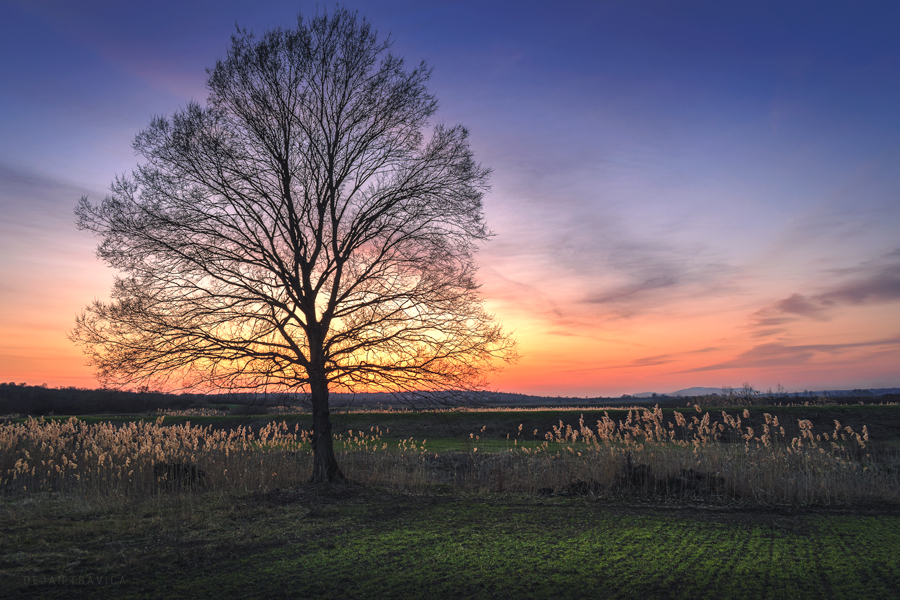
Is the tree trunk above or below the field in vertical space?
above

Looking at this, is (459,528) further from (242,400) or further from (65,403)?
(65,403)

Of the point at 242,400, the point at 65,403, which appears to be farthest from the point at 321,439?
the point at 65,403

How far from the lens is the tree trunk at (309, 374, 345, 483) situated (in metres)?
11.5

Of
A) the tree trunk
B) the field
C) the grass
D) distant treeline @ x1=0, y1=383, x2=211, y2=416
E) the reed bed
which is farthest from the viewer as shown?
distant treeline @ x1=0, y1=383, x2=211, y2=416

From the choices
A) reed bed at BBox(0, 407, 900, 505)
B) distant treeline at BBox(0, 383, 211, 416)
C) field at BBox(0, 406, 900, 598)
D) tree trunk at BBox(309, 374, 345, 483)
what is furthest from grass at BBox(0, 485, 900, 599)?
distant treeline at BBox(0, 383, 211, 416)

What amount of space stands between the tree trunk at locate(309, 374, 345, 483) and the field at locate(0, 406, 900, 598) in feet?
2.12

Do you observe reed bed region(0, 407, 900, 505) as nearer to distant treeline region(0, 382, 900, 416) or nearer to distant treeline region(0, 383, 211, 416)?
distant treeline region(0, 382, 900, 416)

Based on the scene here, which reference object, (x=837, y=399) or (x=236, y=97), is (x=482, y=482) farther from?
(x=837, y=399)

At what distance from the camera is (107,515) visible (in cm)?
864

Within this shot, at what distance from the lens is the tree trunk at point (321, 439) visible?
11539 mm

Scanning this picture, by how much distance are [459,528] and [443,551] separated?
1.39 m

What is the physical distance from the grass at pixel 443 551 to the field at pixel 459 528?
3cm

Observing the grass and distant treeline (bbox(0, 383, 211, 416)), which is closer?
the grass

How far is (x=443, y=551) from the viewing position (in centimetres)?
610
